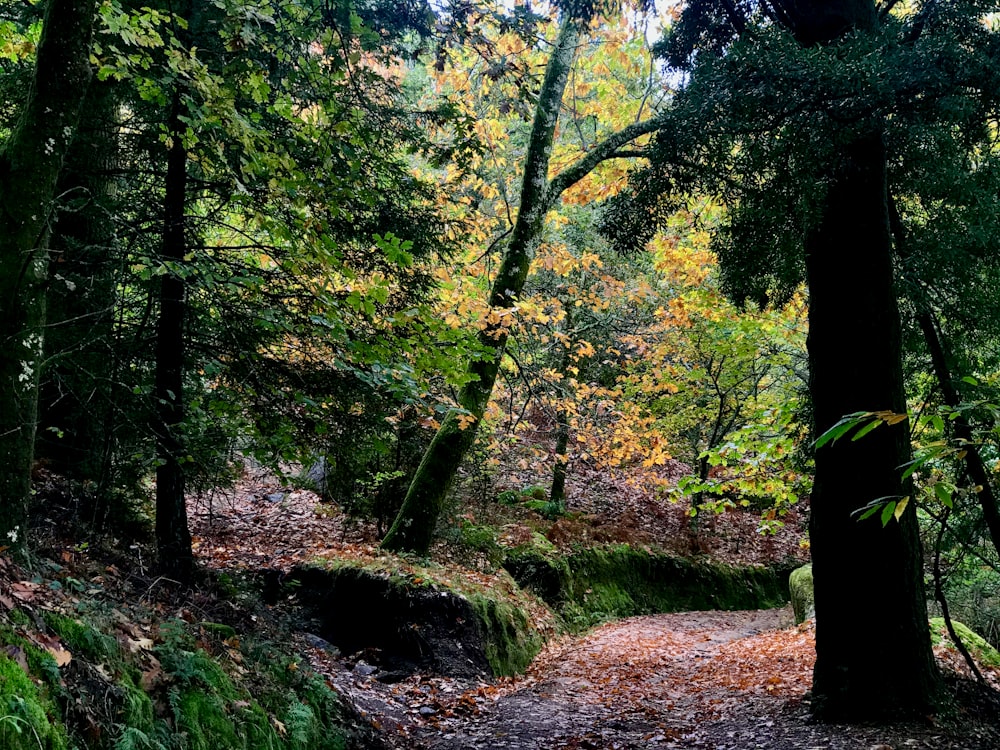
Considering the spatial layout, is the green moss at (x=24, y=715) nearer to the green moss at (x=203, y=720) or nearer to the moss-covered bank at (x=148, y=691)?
the moss-covered bank at (x=148, y=691)

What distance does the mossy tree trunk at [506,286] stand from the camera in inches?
380

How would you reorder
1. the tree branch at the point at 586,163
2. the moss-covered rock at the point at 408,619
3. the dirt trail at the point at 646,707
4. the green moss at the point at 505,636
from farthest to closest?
1. the tree branch at the point at 586,163
2. the green moss at the point at 505,636
3. the moss-covered rock at the point at 408,619
4. the dirt trail at the point at 646,707

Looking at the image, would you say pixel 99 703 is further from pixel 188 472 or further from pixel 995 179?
pixel 995 179

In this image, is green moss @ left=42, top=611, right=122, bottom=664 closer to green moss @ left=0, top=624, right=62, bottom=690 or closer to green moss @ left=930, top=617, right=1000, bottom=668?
green moss @ left=0, top=624, right=62, bottom=690

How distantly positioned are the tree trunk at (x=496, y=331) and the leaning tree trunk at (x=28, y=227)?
5.66m

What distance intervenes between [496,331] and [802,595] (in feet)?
22.8

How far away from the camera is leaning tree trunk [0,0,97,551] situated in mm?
3646

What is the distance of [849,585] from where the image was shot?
5.41 m

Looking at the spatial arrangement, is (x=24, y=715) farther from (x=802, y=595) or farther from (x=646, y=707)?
(x=802, y=595)

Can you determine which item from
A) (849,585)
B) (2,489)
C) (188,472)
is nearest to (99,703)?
(2,489)

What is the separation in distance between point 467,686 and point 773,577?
40.5 feet

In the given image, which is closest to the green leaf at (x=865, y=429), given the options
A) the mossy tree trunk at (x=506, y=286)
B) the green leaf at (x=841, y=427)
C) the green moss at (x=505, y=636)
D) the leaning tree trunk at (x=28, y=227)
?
the green leaf at (x=841, y=427)

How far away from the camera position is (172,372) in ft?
18.9

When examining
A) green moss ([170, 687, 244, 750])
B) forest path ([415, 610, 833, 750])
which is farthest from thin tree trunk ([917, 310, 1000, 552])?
green moss ([170, 687, 244, 750])
